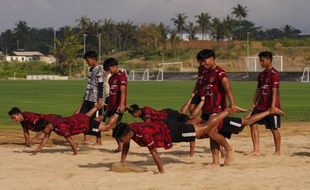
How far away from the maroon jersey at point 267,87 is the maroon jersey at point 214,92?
176cm

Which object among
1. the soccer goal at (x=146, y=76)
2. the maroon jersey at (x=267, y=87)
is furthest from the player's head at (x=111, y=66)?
the soccer goal at (x=146, y=76)

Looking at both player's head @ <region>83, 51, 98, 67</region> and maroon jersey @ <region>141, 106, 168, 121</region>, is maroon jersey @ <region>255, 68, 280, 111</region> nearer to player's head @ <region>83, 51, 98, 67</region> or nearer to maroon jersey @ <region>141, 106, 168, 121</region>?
maroon jersey @ <region>141, 106, 168, 121</region>

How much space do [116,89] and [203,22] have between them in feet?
478

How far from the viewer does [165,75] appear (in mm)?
88500

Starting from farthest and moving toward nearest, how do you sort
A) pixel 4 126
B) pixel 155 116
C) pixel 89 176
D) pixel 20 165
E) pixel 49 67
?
pixel 49 67 < pixel 4 126 < pixel 155 116 < pixel 20 165 < pixel 89 176

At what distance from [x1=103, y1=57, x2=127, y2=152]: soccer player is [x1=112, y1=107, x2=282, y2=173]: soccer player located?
2324 millimetres

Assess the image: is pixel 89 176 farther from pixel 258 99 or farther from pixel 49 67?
pixel 49 67

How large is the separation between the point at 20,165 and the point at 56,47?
339 feet

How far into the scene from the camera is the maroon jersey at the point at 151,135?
10242 millimetres

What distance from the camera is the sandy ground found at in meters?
9.30

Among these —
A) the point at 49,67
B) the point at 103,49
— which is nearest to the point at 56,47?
the point at 49,67

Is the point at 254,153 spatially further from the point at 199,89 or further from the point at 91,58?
the point at 91,58

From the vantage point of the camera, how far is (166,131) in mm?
10555

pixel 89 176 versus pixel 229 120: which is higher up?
pixel 229 120
